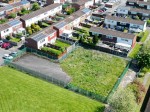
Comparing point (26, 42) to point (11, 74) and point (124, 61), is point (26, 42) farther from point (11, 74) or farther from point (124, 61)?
point (124, 61)

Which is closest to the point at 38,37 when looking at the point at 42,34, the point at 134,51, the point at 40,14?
the point at 42,34

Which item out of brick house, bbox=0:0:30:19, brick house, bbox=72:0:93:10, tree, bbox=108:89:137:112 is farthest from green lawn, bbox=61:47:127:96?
brick house, bbox=0:0:30:19

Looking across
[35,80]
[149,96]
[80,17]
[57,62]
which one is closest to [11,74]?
[35,80]

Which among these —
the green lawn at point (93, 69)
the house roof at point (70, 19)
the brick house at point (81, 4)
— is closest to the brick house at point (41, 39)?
the house roof at point (70, 19)

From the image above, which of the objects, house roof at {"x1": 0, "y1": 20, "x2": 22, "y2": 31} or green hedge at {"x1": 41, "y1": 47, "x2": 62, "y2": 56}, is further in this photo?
house roof at {"x1": 0, "y1": 20, "x2": 22, "y2": 31}

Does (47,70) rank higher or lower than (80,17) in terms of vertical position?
lower

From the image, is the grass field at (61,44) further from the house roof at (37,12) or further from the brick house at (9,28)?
the house roof at (37,12)

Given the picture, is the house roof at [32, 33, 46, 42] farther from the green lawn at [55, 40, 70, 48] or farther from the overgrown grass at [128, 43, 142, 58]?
the overgrown grass at [128, 43, 142, 58]
